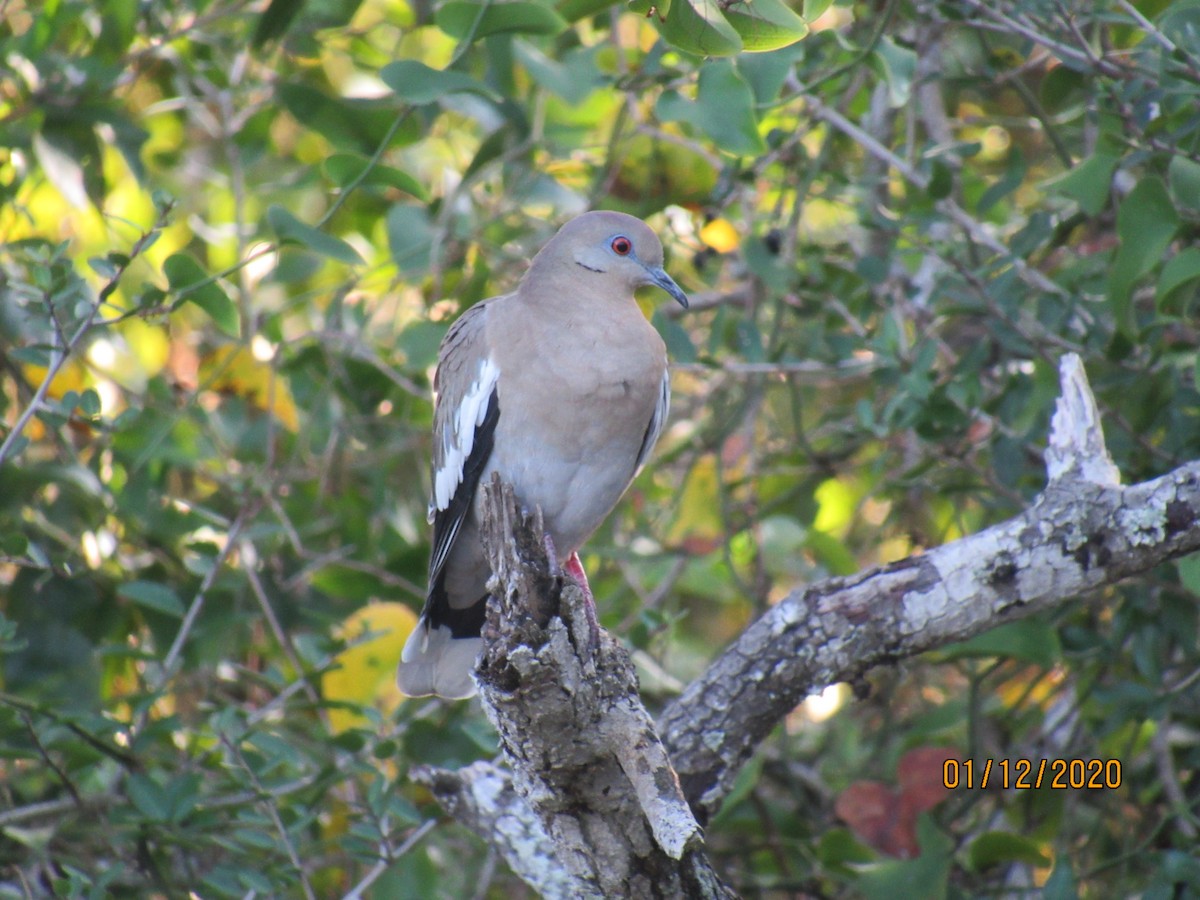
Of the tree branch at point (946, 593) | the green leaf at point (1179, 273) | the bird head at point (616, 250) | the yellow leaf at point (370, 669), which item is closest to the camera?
the tree branch at point (946, 593)

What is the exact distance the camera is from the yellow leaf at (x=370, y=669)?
4.11 metres

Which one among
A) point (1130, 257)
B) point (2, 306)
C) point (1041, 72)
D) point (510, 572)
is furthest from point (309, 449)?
point (1041, 72)

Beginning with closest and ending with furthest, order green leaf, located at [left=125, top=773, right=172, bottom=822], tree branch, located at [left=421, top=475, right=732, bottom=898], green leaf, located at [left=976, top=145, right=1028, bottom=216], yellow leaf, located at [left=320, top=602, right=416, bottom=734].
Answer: tree branch, located at [left=421, top=475, right=732, bottom=898] < green leaf, located at [left=125, top=773, right=172, bottom=822] < green leaf, located at [left=976, top=145, right=1028, bottom=216] < yellow leaf, located at [left=320, top=602, right=416, bottom=734]

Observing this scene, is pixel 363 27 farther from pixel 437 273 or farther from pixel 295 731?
pixel 295 731

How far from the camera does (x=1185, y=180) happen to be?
2.89m

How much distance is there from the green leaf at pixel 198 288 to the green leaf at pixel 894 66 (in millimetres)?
1816

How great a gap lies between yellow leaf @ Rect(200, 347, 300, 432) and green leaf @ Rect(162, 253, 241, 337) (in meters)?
1.39

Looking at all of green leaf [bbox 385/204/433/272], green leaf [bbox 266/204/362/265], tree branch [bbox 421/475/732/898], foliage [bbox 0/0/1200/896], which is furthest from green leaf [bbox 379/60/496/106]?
tree branch [bbox 421/475/732/898]

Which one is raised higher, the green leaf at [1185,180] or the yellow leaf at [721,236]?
the green leaf at [1185,180]

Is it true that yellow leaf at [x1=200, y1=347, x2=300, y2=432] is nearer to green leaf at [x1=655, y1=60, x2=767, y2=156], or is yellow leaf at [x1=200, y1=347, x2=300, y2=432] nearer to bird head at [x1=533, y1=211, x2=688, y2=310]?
bird head at [x1=533, y1=211, x2=688, y2=310]

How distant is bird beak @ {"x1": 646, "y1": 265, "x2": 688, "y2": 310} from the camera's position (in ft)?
12.3

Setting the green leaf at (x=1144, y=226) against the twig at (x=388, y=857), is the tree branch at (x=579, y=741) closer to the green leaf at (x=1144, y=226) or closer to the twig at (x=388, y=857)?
the twig at (x=388, y=857)

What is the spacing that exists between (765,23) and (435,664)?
2146 mm

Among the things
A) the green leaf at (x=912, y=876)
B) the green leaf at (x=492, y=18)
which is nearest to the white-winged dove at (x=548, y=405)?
the green leaf at (x=492, y=18)
